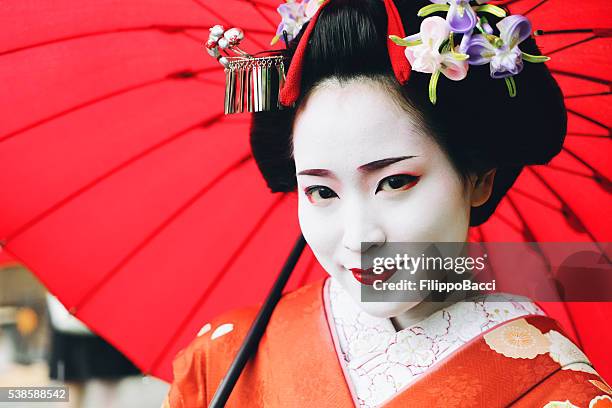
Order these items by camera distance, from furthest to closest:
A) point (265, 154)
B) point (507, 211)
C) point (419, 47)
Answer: point (507, 211), point (265, 154), point (419, 47)

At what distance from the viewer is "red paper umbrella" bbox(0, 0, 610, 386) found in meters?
1.31

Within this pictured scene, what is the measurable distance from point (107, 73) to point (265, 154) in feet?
1.26

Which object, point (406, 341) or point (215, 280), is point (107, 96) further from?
point (406, 341)

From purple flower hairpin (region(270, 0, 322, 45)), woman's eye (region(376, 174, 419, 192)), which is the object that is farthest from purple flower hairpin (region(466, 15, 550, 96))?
purple flower hairpin (region(270, 0, 322, 45))

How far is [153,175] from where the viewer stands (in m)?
1.48

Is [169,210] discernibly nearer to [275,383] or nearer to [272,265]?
[272,265]

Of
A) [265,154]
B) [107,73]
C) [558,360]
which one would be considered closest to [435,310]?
[558,360]

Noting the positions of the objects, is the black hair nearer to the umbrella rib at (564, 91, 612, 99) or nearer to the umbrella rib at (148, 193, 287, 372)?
the umbrella rib at (564, 91, 612, 99)

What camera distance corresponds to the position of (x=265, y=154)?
1.37m

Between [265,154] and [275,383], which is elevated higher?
[265,154]

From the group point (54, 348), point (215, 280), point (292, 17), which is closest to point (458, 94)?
point (292, 17)

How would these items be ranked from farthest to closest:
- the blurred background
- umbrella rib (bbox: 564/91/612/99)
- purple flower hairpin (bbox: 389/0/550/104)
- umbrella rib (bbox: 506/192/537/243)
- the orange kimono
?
the blurred background, umbrella rib (bbox: 506/192/537/243), umbrella rib (bbox: 564/91/612/99), the orange kimono, purple flower hairpin (bbox: 389/0/550/104)

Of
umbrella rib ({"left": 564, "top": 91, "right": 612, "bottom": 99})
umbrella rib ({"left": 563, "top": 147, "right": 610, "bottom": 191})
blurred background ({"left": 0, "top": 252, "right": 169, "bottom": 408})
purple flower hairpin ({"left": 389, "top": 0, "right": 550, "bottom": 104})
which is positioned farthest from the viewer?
blurred background ({"left": 0, "top": 252, "right": 169, "bottom": 408})

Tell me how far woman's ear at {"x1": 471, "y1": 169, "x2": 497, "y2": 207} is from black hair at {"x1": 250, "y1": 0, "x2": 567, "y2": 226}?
0.03 m
